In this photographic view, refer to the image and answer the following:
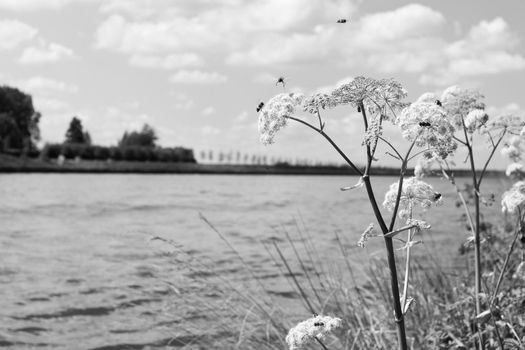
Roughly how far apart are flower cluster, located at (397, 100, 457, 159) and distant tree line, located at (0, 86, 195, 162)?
132282 millimetres

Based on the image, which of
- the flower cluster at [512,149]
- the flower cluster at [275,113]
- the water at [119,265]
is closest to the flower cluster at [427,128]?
the flower cluster at [275,113]

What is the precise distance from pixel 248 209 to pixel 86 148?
12493 centimetres

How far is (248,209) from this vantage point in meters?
35.2

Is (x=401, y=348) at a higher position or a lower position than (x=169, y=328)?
higher

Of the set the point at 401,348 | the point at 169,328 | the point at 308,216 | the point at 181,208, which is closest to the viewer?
the point at 401,348

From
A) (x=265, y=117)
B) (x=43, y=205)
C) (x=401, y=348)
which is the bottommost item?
(x=43, y=205)

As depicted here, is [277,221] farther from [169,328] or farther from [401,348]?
[401,348]

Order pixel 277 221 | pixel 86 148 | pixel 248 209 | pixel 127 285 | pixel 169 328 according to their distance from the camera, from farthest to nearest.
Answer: pixel 86 148 < pixel 248 209 < pixel 277 221 < pixel 127 285 < pixel 169 328

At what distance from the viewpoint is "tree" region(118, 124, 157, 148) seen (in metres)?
191

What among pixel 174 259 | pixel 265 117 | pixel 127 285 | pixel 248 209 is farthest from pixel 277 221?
pixel 265 117

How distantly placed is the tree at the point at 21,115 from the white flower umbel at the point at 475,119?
136 m

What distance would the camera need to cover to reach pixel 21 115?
463ft

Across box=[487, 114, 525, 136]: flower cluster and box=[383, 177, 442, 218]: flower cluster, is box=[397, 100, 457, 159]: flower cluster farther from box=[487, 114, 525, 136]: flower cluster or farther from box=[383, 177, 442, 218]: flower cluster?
box=[487, 114, 525, 136]: flower cluster

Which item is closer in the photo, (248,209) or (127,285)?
(127,285)
